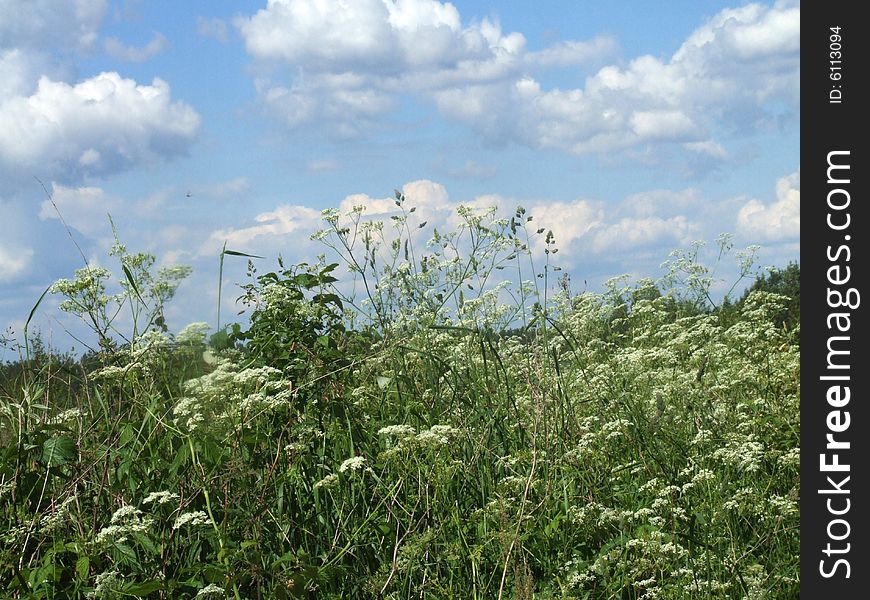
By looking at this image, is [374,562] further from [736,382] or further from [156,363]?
[736,382]

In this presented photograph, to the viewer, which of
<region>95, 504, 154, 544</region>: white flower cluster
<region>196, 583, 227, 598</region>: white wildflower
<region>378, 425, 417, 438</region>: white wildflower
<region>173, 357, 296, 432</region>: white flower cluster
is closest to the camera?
<region>196, 583, 227, 598</region>: white wildflower

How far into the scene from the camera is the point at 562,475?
4301 mm

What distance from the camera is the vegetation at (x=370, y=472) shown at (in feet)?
11.6

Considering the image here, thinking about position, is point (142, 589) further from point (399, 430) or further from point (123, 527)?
point (399, 430)

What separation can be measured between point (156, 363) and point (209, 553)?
4.17ft

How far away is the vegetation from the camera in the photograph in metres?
3.53

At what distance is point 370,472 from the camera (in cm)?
398

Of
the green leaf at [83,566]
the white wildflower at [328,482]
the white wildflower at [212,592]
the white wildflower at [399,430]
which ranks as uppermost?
the white wildflower at [399,430]

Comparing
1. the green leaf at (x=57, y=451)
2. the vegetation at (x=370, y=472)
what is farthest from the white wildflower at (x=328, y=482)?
the green leaf at (x=57, y=451)

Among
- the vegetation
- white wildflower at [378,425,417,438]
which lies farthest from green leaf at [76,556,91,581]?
white wildflower at [378,425,417,438]

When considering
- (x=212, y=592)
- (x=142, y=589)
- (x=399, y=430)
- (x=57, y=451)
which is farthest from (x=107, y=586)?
(x=399, y=430)

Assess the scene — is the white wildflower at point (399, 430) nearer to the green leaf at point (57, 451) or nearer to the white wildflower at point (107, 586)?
the white wildflower at point (107, 586)

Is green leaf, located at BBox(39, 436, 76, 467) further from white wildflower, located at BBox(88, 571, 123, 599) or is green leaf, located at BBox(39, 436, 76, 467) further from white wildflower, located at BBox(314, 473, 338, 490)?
white wildflower, located at BBox(314, 473, 338, 490)
